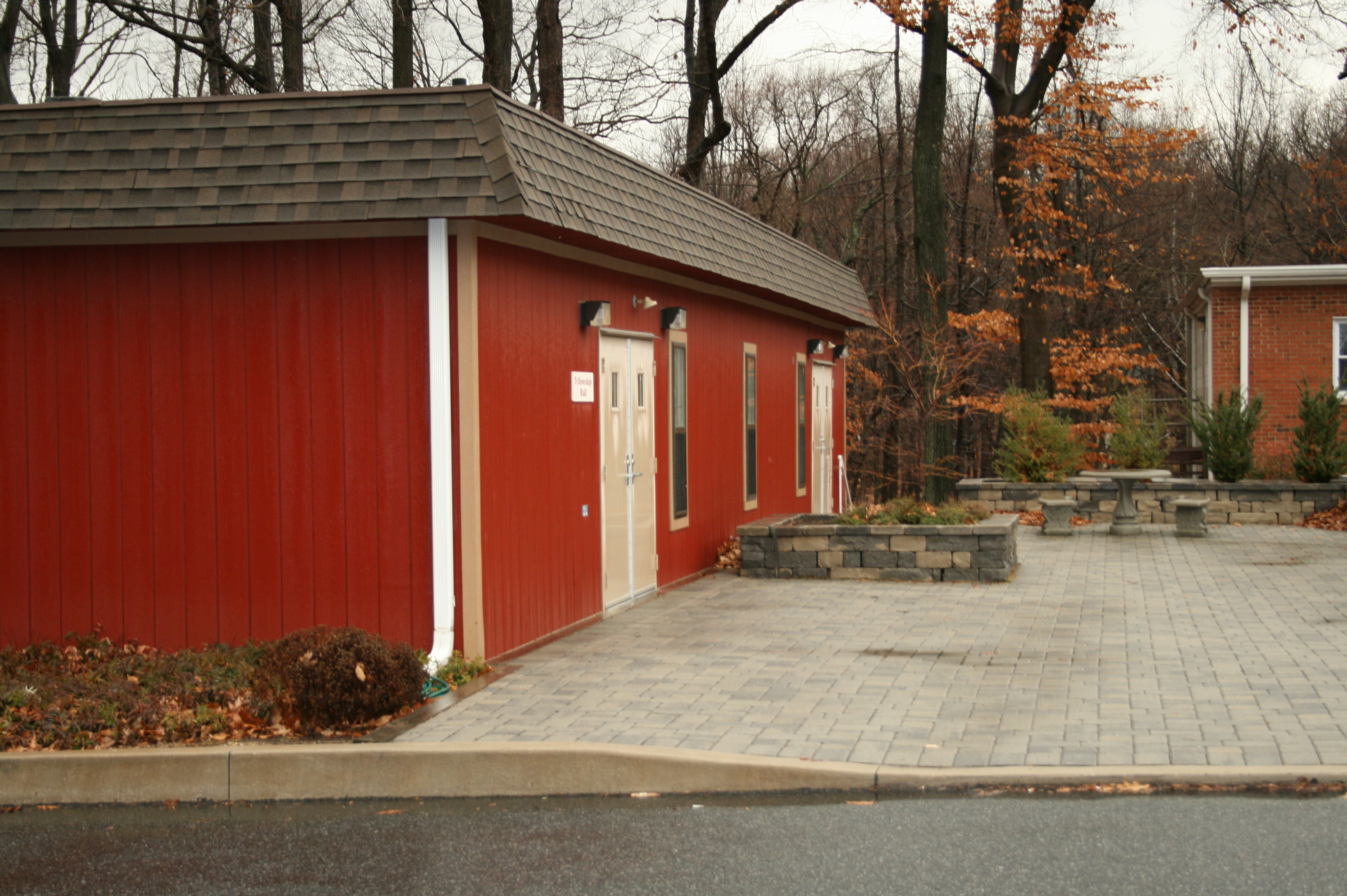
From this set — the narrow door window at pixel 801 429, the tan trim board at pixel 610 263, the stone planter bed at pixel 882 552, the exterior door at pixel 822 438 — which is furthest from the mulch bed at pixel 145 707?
the exterior door at pixel 822 438

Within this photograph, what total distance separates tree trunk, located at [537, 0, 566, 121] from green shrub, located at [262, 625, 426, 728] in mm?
14164

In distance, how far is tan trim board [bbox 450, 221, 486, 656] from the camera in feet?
26.3

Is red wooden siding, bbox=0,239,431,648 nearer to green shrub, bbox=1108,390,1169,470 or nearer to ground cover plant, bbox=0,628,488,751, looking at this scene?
ground cover plant, bbox=0,628,488,751

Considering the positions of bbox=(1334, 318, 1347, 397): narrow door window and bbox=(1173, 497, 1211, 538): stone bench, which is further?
bbox=(1334, 318, 1347, 397): narrow door window

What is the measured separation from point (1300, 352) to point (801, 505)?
28.5 ft

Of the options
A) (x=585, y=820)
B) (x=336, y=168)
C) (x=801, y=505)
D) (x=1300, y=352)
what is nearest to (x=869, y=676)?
(x=585, y=820)

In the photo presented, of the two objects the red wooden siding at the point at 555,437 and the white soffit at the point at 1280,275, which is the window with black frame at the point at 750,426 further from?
the white soffit at the point at 1280,275

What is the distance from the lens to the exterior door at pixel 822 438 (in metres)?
18.1

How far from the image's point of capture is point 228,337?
8406 mm

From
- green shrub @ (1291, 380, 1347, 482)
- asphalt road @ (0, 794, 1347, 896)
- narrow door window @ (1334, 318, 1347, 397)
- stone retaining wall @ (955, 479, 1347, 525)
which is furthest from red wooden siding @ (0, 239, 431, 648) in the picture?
narrow door window @ (1334, 318, 1347, 397)

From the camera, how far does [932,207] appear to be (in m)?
22.9

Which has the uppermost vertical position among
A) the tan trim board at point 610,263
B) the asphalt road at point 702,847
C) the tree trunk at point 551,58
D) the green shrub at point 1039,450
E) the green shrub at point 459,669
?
the tree trunk at point 551,58

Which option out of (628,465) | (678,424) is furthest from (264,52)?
(628,465)

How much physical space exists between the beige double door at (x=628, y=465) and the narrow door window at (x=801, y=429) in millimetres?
5603
